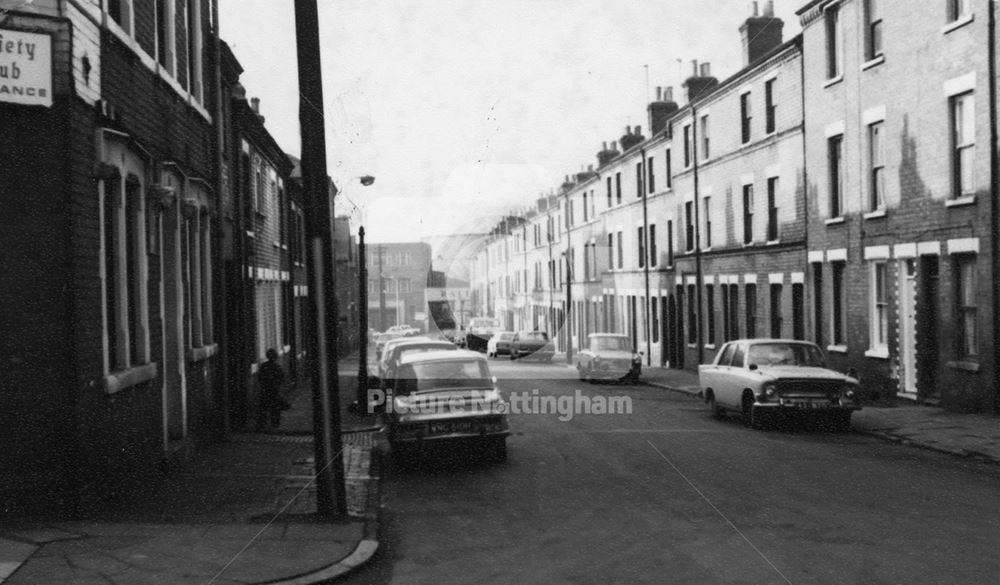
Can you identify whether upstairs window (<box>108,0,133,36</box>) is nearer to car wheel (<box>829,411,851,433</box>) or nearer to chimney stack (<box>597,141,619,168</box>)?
car wheel (<box>829,411,851,433</box>)

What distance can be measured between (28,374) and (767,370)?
1321 centimetres

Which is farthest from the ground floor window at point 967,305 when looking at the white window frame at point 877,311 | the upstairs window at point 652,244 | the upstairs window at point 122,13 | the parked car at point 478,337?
the parked car at point 478,337

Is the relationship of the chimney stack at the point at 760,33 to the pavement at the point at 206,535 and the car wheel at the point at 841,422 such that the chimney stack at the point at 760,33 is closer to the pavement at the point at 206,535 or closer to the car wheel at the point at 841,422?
the car wheel at the point at 841,422

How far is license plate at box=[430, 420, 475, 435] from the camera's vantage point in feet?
Result: 46.8

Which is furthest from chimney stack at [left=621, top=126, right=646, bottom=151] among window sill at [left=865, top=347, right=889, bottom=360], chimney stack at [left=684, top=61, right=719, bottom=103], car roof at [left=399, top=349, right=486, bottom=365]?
car roof at [left=399, top=349, right=486, bottom=365]

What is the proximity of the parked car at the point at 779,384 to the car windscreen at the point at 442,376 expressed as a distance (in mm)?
5664

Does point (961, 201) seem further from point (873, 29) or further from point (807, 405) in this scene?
Result: point (873, 29)

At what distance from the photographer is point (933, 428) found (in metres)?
17.7

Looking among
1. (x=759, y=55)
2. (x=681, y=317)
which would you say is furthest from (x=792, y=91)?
(x=681, y=317)

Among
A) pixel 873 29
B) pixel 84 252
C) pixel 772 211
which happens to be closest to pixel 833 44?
pixel 873 29

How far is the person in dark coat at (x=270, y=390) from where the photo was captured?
18266 mm

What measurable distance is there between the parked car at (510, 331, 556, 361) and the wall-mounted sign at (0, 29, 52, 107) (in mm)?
43618

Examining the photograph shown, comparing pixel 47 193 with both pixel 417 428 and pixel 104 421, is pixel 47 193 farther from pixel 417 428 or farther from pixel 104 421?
pixel 417 428

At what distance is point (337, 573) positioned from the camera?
310 inches
